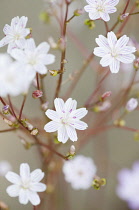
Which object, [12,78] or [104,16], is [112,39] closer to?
[104,16]

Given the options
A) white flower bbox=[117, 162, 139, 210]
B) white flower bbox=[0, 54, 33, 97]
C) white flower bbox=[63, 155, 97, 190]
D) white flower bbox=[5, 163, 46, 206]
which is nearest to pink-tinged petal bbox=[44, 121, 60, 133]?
white flower bbox=[5, 163, 46, 206]

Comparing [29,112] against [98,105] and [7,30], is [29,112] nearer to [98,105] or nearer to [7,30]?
[98,105]

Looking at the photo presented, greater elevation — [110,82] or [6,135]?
[110,82]

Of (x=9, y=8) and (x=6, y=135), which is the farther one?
Answer: (x=9, y=8)

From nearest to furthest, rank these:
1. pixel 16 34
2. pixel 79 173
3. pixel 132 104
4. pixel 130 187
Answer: pixel 16 34 < pixel 132 104 < pixel 79 173 < pixel 130 187

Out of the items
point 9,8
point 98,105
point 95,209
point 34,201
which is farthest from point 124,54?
point 9,8

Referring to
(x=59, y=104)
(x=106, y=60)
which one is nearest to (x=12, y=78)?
(x=59, y=104)

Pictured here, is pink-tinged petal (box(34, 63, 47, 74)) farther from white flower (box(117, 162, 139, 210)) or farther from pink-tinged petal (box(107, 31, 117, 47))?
white flower (box(117, 162, 139, 210))

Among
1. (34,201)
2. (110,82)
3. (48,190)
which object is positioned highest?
(110,82)
